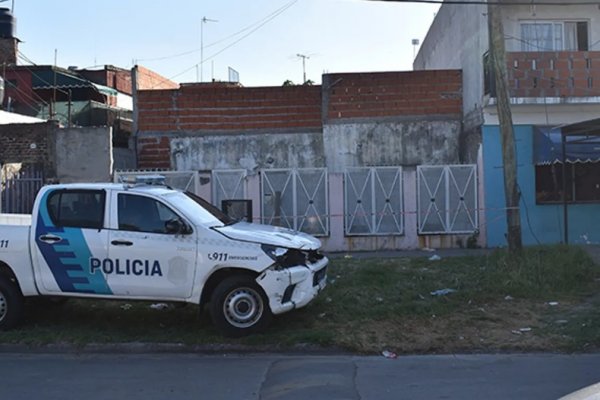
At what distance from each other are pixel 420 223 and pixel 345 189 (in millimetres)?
2089

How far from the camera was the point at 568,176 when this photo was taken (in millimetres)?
14828

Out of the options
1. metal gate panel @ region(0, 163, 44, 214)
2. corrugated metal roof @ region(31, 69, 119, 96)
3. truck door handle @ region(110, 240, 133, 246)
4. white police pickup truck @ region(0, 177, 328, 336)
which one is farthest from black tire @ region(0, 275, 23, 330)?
corrugated metal roof @ region(31, 69, 119, 96)

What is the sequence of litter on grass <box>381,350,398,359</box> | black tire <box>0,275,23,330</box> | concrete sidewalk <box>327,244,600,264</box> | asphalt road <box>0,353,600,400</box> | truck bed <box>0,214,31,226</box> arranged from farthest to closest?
concrete sidewalk <box>327,244,600,264</box>
truck bed <box>0,214,31,226</box>
black tire <box>0,275,23,330</box>
litter on grass <box>381,350,398,359</box>
asphalt road <box>0,353,600,400</box>

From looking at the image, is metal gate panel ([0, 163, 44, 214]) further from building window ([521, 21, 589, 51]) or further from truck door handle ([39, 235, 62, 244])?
building window ([521, 21, 589, 51])

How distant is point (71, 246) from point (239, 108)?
9972mm

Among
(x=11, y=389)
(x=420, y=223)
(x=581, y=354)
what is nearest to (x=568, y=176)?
(x=420, y=223)

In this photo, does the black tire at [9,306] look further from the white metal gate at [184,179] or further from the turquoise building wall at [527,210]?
the turquoise building wall at [527,210]

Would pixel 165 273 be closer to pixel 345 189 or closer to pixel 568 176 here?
pixel 345 189

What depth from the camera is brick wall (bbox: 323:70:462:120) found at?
1603cm

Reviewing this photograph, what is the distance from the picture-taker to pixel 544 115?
48.6 ft

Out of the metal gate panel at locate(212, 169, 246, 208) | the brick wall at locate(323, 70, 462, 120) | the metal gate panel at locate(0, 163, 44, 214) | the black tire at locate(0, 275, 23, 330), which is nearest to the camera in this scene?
the black tire at locate(0, 275, 23, 330)

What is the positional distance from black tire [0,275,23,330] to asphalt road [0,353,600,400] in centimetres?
65

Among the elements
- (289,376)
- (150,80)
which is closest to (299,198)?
(289,376)

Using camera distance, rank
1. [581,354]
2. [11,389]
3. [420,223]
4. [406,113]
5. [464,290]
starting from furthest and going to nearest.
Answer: [406,113], [420,223], [464,290], [581,354], [11,389]
